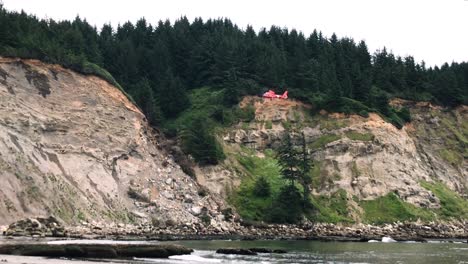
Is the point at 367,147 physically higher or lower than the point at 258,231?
higher

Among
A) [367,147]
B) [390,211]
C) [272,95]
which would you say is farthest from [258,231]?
[272,95]

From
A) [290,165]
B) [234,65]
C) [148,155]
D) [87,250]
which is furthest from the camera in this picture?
[234,65]

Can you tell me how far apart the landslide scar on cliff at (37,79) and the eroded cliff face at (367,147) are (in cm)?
2471

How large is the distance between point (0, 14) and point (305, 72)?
174 ft

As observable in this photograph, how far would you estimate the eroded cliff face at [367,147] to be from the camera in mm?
92856

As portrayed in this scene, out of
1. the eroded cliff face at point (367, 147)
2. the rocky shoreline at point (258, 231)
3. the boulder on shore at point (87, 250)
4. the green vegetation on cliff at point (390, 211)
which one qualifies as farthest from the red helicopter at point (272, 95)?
the boulder on shore at point (87, 250)

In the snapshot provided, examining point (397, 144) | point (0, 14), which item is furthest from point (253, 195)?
point (0, 14)

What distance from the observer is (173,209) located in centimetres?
7825

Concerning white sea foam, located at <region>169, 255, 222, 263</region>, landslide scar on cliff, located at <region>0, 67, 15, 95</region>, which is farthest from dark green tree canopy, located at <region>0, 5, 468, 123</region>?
white sea foam, located at <region>169, 255, 222, 263</region>

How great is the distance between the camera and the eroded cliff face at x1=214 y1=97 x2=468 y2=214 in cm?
9286

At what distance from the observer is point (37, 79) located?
80.8m

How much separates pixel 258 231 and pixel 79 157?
23996mm

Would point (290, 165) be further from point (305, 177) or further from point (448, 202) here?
point (448, 202)

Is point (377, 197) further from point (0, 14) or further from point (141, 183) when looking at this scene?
point (0, 14)
